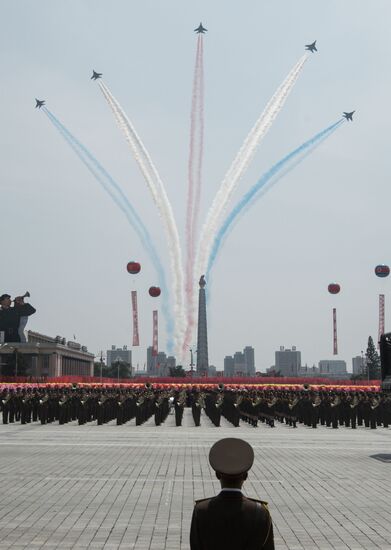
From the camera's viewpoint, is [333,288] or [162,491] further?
[333,288]

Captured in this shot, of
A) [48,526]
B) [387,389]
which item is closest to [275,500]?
[48,526]

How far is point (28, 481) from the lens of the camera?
14484 mm

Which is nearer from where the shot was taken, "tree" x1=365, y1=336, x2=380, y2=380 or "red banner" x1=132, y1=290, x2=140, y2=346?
"red banner" x1=132, y1=290, x2=140, y2=346

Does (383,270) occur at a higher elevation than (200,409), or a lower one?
higher

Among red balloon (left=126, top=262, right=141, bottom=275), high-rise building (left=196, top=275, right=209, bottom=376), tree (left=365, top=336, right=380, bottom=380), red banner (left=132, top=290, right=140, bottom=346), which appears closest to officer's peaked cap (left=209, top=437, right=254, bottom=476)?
red balloon (left=126, top=262, right=141, bottom=275)

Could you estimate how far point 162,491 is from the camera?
1330cm

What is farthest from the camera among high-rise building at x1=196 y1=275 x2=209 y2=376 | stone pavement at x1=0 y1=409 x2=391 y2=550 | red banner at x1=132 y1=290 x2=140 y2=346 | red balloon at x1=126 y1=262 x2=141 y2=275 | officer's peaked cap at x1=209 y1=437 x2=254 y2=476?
high-rise building at x1=196 y1=275 x2=209 y2=376

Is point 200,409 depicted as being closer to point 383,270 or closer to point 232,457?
point 232,457

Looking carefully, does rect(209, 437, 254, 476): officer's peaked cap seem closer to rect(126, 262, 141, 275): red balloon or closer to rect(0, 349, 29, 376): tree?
rect(126, 262, 141, 275): red balloon

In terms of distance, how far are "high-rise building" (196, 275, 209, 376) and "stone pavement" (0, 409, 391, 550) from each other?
292ft

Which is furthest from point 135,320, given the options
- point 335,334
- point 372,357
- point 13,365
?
point 372,357

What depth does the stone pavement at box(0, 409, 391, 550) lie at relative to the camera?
9.67 meters

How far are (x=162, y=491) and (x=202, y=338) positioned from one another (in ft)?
343

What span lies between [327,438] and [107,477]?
13.0 m
